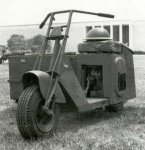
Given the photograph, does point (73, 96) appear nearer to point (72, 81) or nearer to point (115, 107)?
point (72, 81)

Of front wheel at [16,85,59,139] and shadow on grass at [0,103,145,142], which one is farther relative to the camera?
shadow on grass at [0,103,145,142]

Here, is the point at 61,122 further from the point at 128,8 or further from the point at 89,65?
the point at 128,8

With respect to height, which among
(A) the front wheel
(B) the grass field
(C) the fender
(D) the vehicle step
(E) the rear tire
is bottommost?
(E) the rear tire

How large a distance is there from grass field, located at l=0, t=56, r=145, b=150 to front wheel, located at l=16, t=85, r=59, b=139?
106 millimetres

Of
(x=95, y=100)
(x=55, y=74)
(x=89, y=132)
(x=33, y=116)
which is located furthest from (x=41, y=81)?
(x=95, y=100)

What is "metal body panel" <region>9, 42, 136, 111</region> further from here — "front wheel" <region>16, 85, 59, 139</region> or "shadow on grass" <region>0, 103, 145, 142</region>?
"front wheel" <region>16, 85, 59, 139</region>

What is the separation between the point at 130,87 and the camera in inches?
290

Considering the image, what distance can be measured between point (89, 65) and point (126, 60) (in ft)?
2.50

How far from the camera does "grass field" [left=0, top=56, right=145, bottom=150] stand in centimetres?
480

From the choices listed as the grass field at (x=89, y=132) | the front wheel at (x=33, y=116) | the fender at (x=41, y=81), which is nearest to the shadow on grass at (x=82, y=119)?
the grass field at (x=89, y=132)

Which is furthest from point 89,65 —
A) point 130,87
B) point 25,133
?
point 25,133

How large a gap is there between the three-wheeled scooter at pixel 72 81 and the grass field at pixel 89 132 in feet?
0.66

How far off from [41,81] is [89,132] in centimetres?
97

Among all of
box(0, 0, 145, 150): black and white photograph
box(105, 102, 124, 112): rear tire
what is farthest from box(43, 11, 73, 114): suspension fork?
box(105, 102, 124, 112): rear tire
